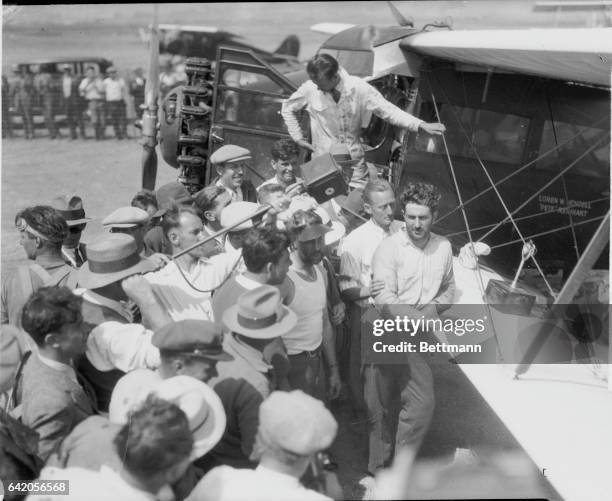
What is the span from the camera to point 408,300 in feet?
10.0

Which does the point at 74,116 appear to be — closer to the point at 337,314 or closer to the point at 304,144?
the point at 304,144

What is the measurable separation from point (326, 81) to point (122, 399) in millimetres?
2762

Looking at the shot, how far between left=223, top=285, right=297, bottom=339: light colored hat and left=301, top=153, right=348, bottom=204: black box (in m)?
1.06

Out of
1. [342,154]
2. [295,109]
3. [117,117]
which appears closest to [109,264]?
[342,154]

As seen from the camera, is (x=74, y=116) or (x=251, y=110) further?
(x=74, y=116)

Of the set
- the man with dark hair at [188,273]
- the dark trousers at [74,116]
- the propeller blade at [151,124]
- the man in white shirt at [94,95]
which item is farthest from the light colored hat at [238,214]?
the dark trousers at [74,116]

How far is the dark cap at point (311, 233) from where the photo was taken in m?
2.88

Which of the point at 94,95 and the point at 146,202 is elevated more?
the point at 146,202

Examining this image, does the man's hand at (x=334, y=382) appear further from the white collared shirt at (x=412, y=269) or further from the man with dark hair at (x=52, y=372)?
the man with dark hair at (x=52, y=372)

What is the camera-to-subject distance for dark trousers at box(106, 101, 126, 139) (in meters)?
12.4

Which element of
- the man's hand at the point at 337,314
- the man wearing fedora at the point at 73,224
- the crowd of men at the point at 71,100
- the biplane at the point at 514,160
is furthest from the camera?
the crowd of men at the point at 71,100

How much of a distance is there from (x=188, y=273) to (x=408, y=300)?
1.02 metres

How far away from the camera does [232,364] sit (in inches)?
88.4

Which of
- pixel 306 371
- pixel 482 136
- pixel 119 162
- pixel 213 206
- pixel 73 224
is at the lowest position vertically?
pixel 119 162
